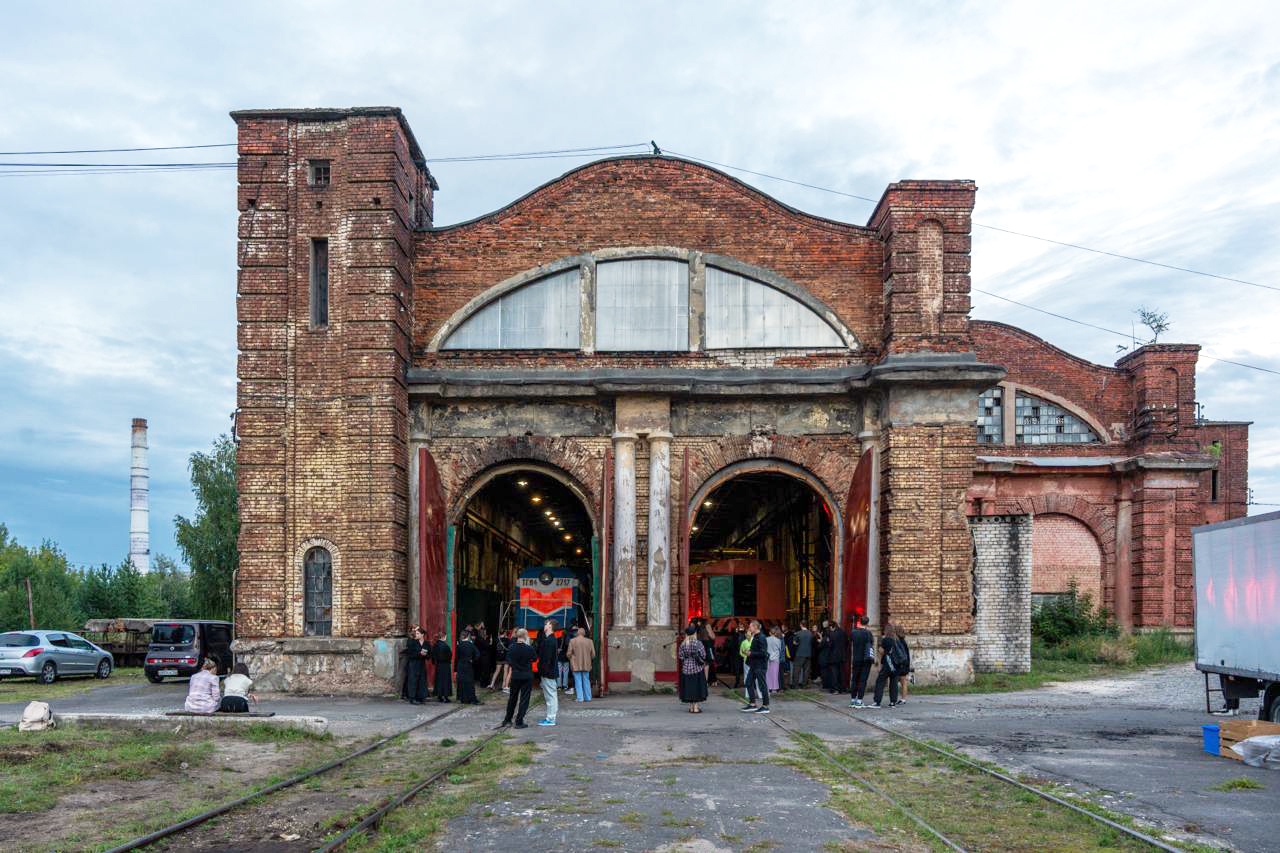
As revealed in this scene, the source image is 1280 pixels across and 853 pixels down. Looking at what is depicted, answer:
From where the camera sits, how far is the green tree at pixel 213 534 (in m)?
49.1

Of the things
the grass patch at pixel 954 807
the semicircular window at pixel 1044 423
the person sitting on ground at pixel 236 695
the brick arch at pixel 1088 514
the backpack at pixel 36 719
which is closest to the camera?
the grass patch at pixel 954 807

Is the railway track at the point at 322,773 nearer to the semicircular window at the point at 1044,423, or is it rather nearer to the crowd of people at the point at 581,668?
the crowd of people at the point at 581,668

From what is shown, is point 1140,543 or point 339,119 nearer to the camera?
point 339,119

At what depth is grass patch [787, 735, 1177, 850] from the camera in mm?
9164

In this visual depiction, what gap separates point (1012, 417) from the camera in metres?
34.2

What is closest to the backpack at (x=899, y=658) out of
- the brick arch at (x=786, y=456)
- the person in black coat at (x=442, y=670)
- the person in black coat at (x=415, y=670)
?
the brick arch at (x=786, y=456)

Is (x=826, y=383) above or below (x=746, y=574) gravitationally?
above

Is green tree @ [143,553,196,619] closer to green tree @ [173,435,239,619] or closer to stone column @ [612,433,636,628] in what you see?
green tree @ [173,435,239,619]

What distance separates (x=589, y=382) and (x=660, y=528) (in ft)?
10.4

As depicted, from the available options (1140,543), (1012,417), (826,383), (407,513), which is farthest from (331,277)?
(1140,543)

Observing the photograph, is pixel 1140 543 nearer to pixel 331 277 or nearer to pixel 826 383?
pixel 826 383

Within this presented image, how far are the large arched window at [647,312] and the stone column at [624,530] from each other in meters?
2.12

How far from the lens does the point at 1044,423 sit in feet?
112

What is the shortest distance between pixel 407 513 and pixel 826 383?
864 centimetres
